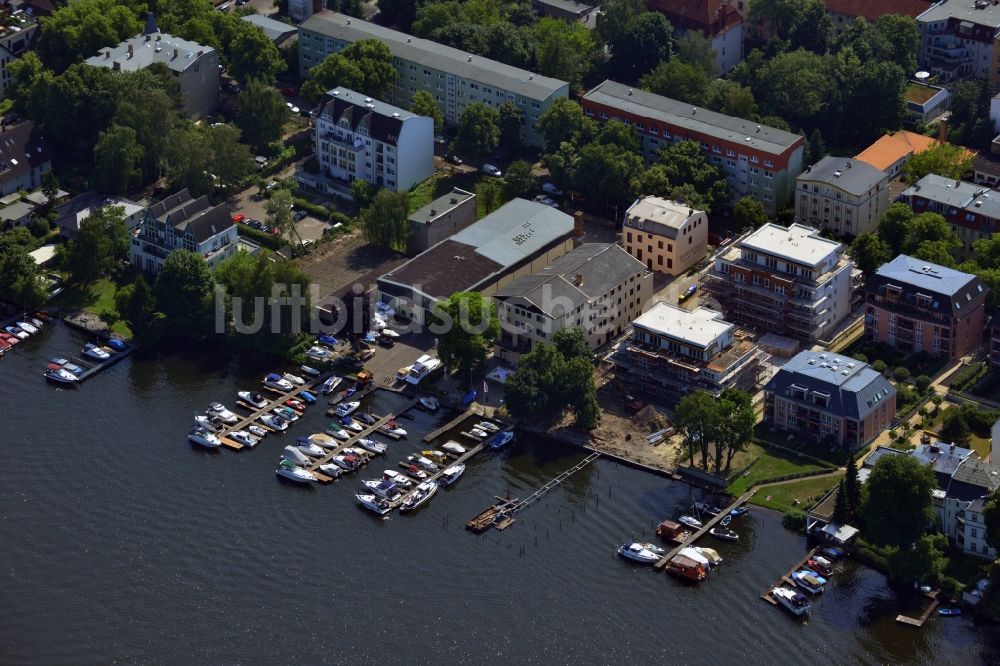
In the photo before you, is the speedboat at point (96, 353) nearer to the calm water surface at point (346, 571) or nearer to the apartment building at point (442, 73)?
the calm water surface at point (346, 571)

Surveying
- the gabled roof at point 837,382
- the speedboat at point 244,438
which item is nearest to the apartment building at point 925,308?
the gabled roof at point 837,382

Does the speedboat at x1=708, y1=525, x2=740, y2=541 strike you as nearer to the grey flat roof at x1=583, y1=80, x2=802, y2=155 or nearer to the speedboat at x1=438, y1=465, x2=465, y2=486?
the speedboat at x1=438, y1=465, x2=465, y2=486

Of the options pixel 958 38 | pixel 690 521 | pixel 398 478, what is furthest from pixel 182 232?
pixel 958 38

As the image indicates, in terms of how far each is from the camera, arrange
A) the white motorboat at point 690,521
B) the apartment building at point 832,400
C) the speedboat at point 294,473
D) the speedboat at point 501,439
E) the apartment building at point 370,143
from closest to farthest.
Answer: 1. the white motorboat at point 690,521
2. the apartment building at point 832,400
3. the speedboat at point 294,473
4. the speedboat at point 501,439
5. the apartment building at point 370,143

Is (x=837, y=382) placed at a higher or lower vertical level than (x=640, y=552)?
higher

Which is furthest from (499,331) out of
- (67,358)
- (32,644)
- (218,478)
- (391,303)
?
(32,644)

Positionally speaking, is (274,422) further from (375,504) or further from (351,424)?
(375,504)

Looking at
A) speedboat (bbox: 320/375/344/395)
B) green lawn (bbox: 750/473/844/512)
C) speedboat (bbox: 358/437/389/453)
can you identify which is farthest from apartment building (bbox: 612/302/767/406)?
speedboat (bbox: 320/375/344/395)
